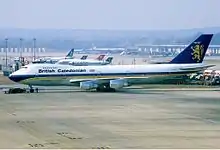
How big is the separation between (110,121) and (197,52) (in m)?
36.8

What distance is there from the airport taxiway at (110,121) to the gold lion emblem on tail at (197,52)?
44.9 feet

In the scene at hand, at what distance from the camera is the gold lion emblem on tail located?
72588 mm

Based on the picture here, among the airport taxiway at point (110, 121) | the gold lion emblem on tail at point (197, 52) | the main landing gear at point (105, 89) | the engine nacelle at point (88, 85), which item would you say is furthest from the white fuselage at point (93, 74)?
the airport taxiway at point (110, 121)

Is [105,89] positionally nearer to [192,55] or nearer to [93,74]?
[93,74]

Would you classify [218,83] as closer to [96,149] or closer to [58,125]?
[58,125]

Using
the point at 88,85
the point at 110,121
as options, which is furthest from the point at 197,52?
the point at 110,121

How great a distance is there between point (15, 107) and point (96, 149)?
23028 mm

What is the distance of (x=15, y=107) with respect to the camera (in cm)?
4884

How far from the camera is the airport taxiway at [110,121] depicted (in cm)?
2930

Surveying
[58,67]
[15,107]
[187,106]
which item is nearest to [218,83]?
[58,67]

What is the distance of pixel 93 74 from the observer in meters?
69.8

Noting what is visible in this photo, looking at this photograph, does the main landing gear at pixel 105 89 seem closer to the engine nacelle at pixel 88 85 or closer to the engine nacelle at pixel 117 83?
the engine nacelle at pixel 88 85

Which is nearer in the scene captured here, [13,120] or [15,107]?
[13,120]

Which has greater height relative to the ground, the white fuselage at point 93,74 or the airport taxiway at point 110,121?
the white fuselage at point 93,74
